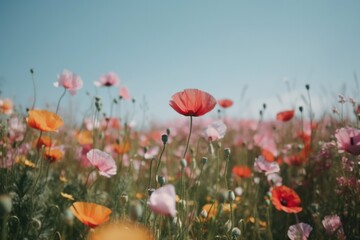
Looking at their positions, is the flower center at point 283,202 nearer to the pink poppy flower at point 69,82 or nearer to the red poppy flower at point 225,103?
the red poppy flower at point 225,103

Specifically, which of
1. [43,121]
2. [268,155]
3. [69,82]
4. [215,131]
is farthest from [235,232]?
[69,82]

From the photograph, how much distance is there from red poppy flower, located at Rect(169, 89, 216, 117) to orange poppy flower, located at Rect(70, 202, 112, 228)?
552mm

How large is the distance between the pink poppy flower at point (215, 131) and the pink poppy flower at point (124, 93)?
1.12 m

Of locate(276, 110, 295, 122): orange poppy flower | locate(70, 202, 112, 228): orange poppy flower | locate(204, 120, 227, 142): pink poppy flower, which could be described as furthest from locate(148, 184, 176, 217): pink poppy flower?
locate(276, 110, 295, 122): orange poppy flower

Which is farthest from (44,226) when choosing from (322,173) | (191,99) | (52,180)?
(322,173)

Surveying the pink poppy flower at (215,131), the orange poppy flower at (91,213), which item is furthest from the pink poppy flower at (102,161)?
the pink poppy flower at (215,131)

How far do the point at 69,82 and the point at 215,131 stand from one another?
3.48 feet

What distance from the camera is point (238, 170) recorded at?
229 cm

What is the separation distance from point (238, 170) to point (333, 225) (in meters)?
0.88

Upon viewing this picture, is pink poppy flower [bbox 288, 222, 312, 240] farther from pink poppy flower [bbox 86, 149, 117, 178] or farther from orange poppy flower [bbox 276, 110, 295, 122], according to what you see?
orange poppy flower [bbox 276, 110, 295, 122]

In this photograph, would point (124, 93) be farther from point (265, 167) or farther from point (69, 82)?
point (265, 167)

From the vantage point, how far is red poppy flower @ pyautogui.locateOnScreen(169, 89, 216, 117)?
1.33 meters

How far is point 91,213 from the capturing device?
1086 millimetres

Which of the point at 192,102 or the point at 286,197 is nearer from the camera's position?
the point at 192,102
